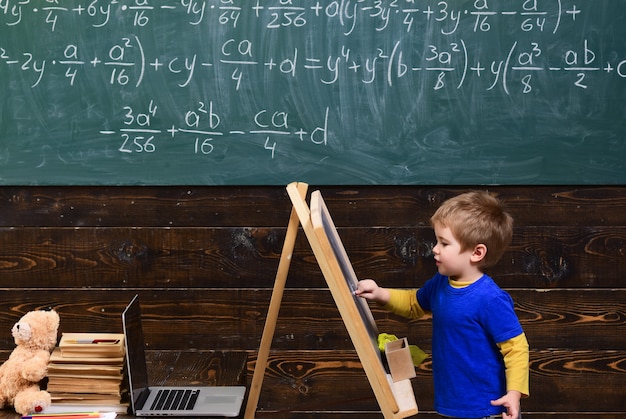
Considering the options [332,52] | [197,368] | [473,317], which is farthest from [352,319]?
[332,52]

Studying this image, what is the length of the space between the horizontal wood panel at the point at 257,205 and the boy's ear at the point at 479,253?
93 centimetres

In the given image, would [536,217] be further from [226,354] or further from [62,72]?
[62,72]

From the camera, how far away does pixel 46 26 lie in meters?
2.73

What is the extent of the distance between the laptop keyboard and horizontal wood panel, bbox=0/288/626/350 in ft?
2.95

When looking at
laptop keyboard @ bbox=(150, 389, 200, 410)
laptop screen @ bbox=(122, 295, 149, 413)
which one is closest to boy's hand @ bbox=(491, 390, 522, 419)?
laptop keyboard @ bbox=(150, 389, 200, 410)

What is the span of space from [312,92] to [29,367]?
1.40 meters

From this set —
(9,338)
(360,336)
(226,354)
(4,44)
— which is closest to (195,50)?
(4,44)

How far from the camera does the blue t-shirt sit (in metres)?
1.83

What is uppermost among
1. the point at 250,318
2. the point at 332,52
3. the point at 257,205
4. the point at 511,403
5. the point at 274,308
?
the point at 332,52

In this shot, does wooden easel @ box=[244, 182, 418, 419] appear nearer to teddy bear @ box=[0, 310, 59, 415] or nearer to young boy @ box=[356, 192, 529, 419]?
young boy @ box=[356, 192, 529, 419]

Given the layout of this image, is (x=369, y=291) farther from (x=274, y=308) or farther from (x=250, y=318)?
(x=250, y=318)

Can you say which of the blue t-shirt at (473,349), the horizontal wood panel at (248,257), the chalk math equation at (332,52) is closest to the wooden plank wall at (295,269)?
the horizontal wood panel at (248,257)

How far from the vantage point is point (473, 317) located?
6.03ft

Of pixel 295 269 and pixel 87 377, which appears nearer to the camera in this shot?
pixel 87 377
